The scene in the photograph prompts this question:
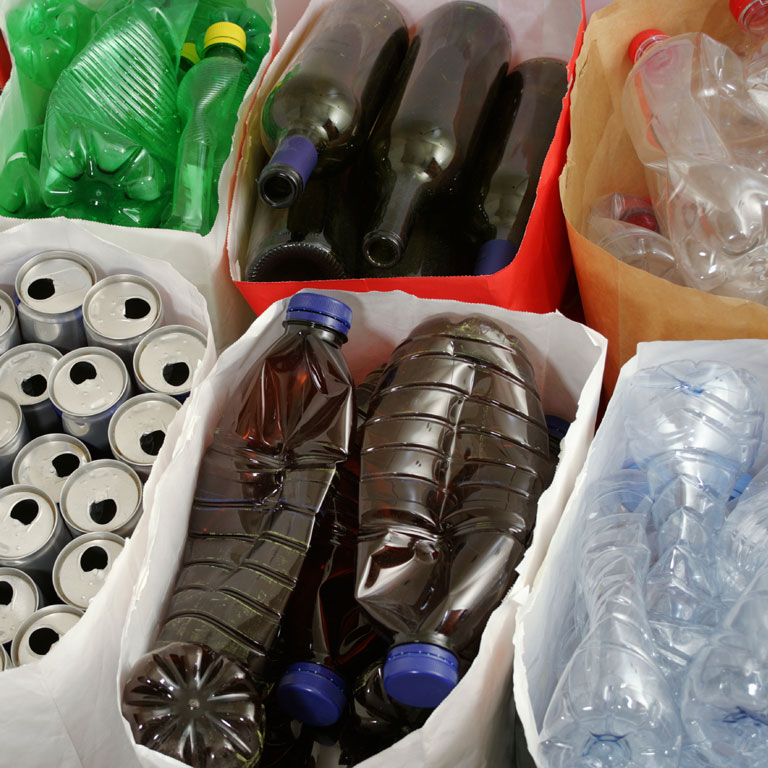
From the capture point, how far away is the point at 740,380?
2.85ft

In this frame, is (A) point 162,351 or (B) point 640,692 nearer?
(B) point 640,692

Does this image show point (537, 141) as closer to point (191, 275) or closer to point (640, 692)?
point (191, 275)

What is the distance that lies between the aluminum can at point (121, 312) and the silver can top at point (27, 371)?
5 cm

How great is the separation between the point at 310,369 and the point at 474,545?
25cm

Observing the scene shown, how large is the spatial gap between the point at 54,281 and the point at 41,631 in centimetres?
A: 41

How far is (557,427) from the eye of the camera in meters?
0.95

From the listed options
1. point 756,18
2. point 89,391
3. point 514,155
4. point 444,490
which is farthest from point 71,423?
point 756,18

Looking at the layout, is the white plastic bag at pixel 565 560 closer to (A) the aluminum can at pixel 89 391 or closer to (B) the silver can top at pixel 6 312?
(A) the aluminum can at pixel 89 391

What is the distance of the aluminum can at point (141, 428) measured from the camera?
0.89 meters

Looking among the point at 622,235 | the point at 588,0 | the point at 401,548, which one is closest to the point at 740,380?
the point at 622,235

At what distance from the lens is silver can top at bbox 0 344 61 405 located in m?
0.95

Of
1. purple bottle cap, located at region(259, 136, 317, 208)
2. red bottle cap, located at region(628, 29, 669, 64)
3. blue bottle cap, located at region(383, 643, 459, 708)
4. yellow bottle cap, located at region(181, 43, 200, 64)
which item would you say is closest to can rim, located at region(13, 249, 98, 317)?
purple bottle cap, located at region(259, 136, 317, 208)

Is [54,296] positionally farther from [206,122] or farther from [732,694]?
[732,694]

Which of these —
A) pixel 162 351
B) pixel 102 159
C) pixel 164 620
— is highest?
pixel 102 159
